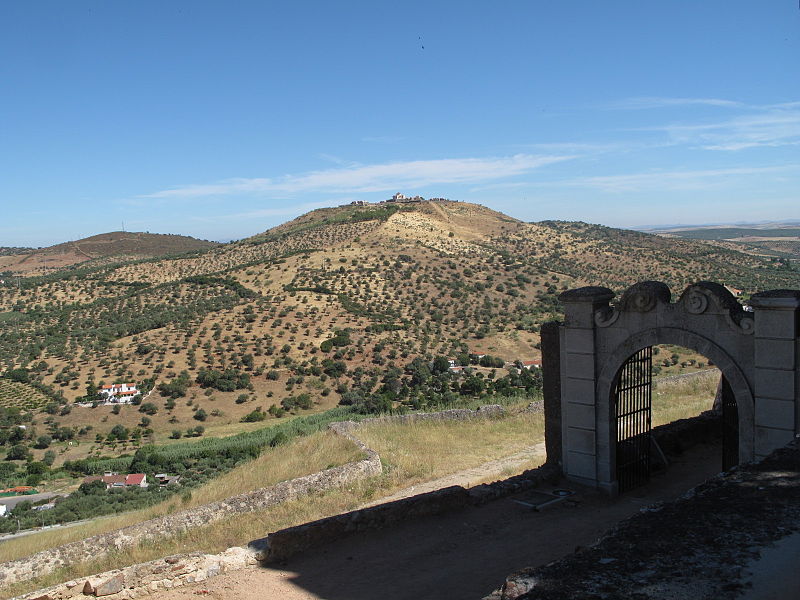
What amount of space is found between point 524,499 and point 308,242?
206ft

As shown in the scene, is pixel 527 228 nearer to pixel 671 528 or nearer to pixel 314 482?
pixel 314 482

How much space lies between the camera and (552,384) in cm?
1198

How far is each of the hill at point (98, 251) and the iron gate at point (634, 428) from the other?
8840 centimetres

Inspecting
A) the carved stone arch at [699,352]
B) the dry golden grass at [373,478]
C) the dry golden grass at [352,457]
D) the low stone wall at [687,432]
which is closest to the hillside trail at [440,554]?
the dry golden grass at [373,478]

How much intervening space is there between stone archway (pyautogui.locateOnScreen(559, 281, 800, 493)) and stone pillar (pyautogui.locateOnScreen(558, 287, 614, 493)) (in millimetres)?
18

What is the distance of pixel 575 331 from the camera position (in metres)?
11.1

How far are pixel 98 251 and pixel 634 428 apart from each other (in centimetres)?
10964

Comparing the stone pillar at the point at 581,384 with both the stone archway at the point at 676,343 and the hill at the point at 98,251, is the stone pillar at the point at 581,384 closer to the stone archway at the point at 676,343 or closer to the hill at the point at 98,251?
the stone archway at the point at 676,343

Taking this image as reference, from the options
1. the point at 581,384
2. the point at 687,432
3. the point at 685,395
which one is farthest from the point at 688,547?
the point at 685,395

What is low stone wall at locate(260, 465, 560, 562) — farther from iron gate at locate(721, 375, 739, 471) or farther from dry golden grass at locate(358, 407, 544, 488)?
dry golden grass at locate(358, 407, 544, 488)

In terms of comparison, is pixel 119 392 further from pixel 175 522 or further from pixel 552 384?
pixel 552 384

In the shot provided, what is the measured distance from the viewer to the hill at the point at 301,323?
32.3 m

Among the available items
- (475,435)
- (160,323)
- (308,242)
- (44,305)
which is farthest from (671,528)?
(308,242)

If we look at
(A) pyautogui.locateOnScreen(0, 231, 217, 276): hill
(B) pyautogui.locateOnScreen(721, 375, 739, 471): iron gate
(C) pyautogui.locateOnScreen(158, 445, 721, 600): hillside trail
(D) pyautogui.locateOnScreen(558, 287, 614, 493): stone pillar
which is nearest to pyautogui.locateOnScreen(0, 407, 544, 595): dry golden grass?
(C) pyautogui.locateOnScreen(158, 445, 721, 600): hillside trail
